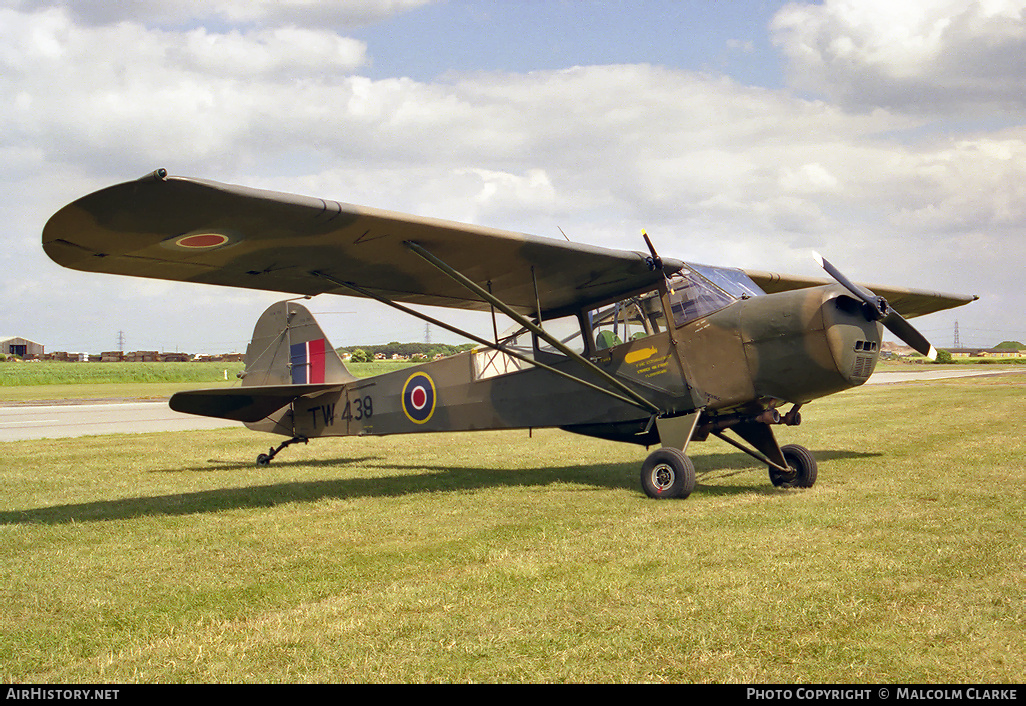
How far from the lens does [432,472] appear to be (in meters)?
11.3

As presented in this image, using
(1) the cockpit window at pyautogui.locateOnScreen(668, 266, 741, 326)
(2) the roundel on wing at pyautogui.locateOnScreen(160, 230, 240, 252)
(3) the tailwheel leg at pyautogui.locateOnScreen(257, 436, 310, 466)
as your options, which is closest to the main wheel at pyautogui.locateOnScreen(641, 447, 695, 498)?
(1) the cockpit window at pyautogui.locateOnScreen(668, 266, 741, 326)

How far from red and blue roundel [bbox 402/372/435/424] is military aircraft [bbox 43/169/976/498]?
23mm

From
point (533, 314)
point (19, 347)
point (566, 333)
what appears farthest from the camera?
A: point (19, 347)

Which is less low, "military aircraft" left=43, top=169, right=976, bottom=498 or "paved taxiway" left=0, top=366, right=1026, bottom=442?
"military aircraft" left=43, top=169, right=976, bottom=498

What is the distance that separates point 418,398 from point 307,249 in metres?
3.99

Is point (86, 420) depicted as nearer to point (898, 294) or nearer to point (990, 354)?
point (898, 294)

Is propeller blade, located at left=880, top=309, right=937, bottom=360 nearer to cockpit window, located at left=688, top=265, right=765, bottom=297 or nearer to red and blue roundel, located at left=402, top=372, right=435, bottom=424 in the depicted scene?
cockpit window, located at left=688, top=265, right=765, bottom=297

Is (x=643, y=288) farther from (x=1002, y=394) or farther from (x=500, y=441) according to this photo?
(x=1002, y=394)

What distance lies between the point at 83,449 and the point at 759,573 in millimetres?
13857

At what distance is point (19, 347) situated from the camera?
499 feet

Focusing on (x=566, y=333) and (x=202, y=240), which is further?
(x=566, y=333)

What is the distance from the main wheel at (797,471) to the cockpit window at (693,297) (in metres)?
1.88

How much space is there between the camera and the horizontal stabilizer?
970cm

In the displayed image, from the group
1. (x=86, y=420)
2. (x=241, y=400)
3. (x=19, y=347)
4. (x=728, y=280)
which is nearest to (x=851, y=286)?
(x=728, y=280)
